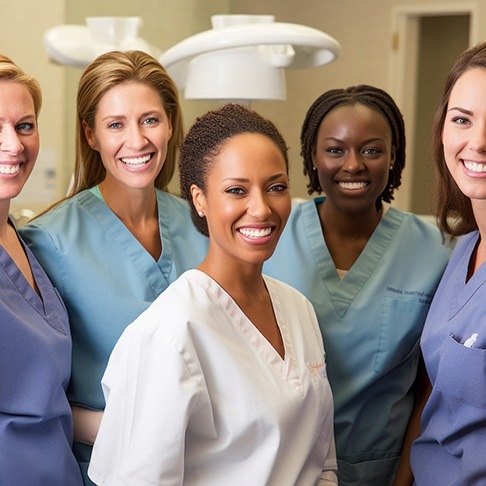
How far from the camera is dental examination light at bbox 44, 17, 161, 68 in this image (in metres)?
2.07

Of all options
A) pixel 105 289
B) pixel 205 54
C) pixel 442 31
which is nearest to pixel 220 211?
pixel 105 289

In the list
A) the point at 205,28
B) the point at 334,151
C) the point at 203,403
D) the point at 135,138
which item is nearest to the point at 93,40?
the point at 135,138

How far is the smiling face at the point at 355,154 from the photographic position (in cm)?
153

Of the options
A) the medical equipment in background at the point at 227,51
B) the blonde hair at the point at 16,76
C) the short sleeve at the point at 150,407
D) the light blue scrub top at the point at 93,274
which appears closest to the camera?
the short sleeve at the point at 150,407

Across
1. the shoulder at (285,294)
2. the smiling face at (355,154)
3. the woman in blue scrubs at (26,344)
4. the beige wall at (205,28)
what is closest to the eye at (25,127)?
the woman in blue scrubs at (26,344)

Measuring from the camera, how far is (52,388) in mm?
1230

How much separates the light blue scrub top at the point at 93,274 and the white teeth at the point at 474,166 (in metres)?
0.56

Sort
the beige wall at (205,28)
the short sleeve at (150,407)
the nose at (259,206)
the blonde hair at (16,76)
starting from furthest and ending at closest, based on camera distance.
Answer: the beige wall at (205,28)
the blonde hair at (16,76)
the nose at (259,206)
the short sleeve at (150,407)

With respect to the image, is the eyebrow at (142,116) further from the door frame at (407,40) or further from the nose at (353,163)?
the door frame at (407,40)

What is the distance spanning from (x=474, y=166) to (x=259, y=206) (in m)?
0.37

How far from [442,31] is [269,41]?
4.53 m

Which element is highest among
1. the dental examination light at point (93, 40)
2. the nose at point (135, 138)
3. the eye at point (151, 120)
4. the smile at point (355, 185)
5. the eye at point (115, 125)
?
the dental examination light at point (93, 40)

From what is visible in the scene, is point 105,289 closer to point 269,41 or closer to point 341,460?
point 341,460

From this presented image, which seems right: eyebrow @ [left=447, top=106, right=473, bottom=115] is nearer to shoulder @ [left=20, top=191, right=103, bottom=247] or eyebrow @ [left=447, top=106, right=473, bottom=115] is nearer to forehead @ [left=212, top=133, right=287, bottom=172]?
forehead @ [left=212, top=133, right=287, bottom=172]
